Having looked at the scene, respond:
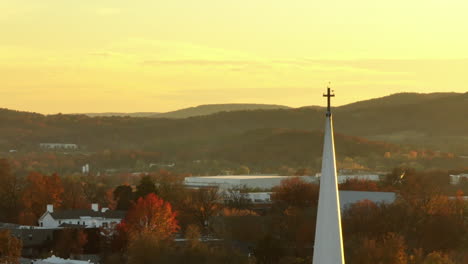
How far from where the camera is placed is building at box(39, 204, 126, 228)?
107m

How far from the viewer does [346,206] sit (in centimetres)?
11088

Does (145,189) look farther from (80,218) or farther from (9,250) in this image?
(9,250)

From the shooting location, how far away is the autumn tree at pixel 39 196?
389 ft

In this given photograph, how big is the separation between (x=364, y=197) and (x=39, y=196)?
90.5ft

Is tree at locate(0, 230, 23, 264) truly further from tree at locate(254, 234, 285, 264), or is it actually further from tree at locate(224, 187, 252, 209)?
tree at locate(224, 187, 252, 209)

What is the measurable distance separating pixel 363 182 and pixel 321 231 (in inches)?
4329

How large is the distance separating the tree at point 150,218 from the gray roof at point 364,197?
1709 cm

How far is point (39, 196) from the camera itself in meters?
122

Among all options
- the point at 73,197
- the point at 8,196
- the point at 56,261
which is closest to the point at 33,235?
the point at 56,261

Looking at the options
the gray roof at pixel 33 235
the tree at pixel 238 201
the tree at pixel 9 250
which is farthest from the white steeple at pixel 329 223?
the tree at pixel 238 201

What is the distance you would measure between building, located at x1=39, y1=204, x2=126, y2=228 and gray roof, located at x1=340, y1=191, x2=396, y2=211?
18.5 metres

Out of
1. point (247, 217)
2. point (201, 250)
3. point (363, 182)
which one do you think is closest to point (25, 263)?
point (201, 250)

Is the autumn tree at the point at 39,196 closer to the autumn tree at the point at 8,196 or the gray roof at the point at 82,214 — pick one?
the autumn tree at the point at 8,196

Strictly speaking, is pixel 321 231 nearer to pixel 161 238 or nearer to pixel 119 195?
pixel 161 238
